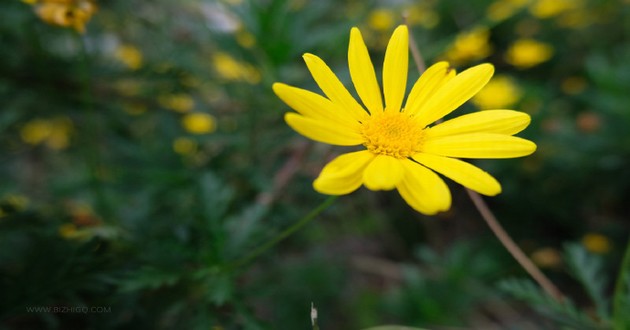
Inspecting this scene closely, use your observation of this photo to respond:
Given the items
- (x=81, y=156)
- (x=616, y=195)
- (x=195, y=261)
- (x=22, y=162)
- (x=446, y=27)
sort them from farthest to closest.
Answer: (x=446, y=27), (x=22, y=162), (x=81, y=156), (x=616, y=195), (x=195, y=261)

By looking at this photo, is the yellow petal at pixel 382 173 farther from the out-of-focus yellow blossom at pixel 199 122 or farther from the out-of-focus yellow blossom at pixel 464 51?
the out-of-focus yellow blossom at pixel 464 51

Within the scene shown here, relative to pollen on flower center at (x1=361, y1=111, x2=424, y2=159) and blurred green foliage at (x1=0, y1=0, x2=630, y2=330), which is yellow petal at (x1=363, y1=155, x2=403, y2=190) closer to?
pollen on flower center at (x1=361, y1=111, x2=424, y2=159)

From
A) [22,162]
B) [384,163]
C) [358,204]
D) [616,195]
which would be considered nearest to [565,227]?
[616,195]

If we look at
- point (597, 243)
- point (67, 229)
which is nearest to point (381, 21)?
point (597, 243)

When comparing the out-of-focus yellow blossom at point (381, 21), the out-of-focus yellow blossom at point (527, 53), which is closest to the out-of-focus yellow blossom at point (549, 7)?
the out-of-focus yellow blossom at point (527, 53)

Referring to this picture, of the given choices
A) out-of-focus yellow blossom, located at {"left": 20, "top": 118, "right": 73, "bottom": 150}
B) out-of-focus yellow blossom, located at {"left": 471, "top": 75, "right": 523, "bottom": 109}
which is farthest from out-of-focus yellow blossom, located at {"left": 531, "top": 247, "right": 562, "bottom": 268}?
out-of-focus yellow blossom, located at {"left": 20, "top": 118, "right": 73, "bottom": 150}

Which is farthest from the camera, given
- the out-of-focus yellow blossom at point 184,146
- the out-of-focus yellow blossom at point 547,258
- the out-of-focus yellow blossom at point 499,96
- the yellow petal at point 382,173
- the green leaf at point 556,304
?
the out-of-focus yellow blossom at point 499,96

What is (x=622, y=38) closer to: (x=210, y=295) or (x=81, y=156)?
(x=210, y=295)
